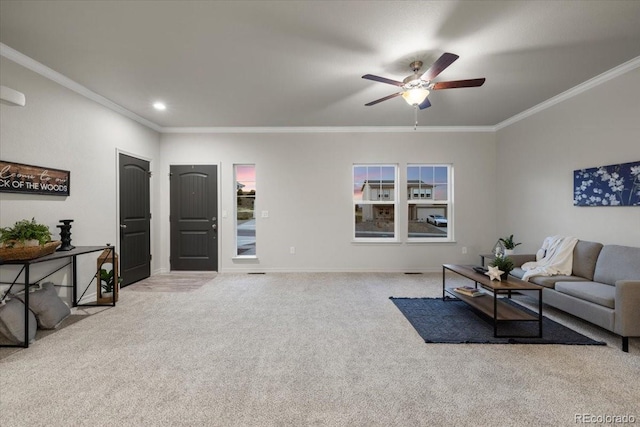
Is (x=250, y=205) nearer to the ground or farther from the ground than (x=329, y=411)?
farther from the ground

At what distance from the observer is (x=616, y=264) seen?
118 inches

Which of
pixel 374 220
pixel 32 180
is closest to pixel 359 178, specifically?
pixel 374 220

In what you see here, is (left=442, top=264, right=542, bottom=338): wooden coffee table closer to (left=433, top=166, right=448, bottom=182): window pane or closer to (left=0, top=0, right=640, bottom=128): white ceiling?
(left=0, top=0, right=640, bottom=128): white ceiling

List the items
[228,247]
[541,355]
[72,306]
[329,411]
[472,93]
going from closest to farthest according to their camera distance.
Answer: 1. [329,411]
2. [541,355]
3. [72,306]
4. [472,93]
5. [228,247]

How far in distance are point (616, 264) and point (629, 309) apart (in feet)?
2.93

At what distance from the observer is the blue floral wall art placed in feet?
10.0

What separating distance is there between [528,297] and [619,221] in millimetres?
1368

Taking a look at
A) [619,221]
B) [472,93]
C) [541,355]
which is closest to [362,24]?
[472,93]

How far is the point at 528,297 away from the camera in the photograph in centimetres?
390

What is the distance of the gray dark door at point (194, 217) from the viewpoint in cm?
537

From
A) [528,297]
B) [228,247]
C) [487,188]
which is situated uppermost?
[487,188]

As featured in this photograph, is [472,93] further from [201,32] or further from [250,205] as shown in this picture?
[250,205]

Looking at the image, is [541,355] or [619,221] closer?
[541,355]

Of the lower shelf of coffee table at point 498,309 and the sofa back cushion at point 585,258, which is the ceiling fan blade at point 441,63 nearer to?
the lower shelf of coffee table at point 498,309
